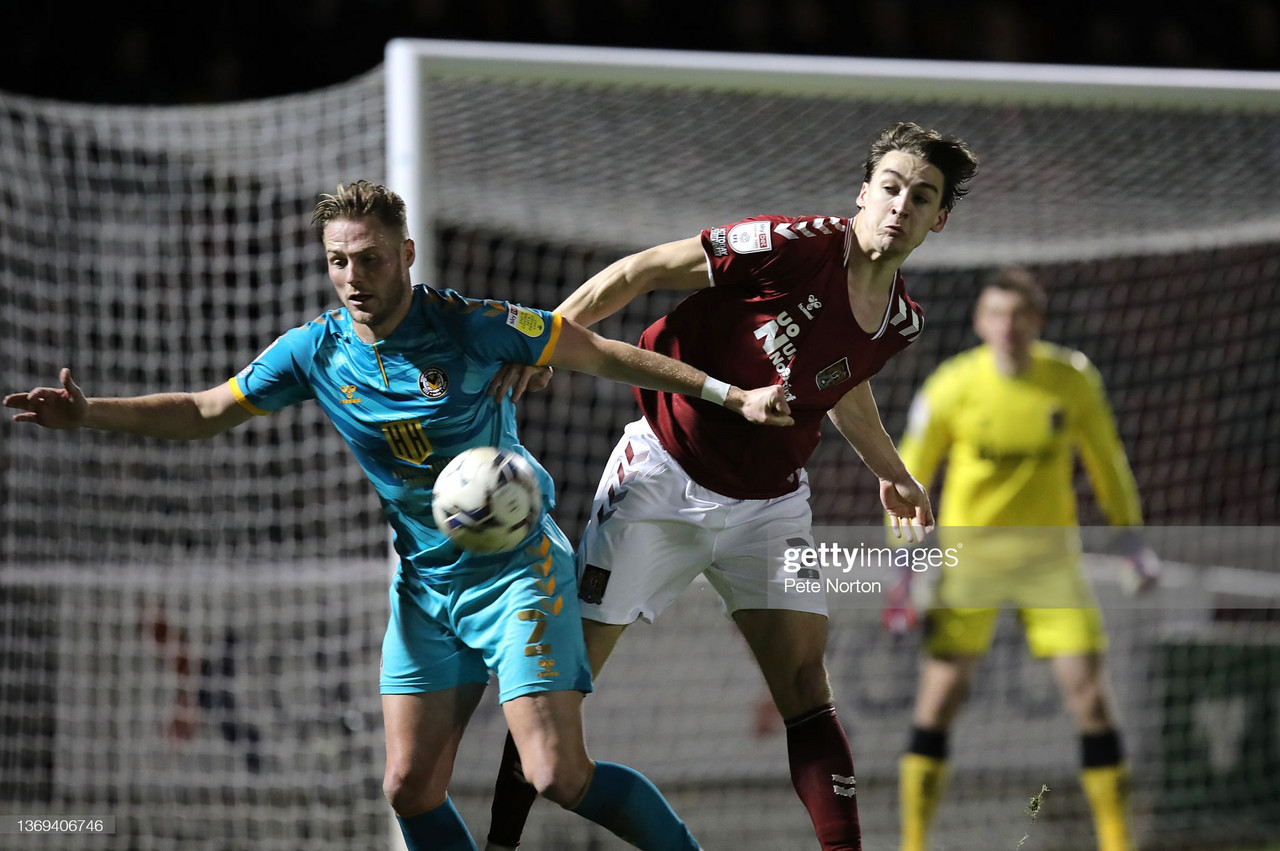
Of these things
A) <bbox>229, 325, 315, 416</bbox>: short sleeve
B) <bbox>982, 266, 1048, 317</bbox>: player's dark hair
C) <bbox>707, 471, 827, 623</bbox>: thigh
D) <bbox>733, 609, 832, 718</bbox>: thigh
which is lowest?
<bbox>733, 609, 832, 718</bbox>: thigh

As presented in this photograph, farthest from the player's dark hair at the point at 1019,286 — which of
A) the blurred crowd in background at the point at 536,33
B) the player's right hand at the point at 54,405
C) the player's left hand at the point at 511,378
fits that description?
the blurred crowd in background at the point at 536,33

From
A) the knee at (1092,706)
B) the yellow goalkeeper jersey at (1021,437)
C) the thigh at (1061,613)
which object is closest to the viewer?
the knee at (1092,706)

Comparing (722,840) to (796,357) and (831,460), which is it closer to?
(831,460)

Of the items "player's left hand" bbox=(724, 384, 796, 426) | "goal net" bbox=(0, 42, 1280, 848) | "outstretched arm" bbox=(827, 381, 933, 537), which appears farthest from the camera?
"goal net" bbox=(0, 42, 1280, 848)

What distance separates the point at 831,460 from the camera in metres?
7.76

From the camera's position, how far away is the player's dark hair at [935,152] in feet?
10.3

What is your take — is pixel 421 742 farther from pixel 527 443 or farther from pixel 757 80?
pixel 527 443

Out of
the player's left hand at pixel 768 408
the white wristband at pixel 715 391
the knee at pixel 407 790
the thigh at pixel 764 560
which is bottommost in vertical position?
the knee at pixel 407 790

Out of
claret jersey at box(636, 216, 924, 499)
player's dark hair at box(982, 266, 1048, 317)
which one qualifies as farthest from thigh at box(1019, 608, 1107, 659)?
claret jersey at box(636, 216, 924, 499)

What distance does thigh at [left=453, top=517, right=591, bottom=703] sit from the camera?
9.61ft

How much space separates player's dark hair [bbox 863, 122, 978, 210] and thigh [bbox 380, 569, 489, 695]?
1545 mm

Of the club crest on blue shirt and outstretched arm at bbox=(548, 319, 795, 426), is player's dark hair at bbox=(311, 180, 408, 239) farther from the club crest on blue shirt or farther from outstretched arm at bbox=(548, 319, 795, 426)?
outstretched arm at bbox=(548, 319, 795, 426)

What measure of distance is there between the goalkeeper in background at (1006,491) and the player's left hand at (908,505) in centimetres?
164

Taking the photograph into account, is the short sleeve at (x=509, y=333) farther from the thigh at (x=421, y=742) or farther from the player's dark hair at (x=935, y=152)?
the player's dark hair at (x=935, y=152)
